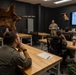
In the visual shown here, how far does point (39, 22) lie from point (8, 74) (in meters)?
6.01

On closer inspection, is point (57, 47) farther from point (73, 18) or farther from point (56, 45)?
point (73, 18)

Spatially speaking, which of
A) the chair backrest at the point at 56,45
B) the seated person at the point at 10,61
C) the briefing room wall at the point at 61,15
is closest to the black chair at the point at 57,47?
the chair backrest at the point at 56,45

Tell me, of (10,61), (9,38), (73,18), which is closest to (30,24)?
(73,18)

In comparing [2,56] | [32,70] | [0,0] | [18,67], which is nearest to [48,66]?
[32,70]

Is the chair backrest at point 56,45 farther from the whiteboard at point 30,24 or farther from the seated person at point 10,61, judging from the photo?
the whiteboard at point 30,24

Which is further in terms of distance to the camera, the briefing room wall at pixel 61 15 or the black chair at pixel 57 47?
the briefing room wall at pixel 61 15

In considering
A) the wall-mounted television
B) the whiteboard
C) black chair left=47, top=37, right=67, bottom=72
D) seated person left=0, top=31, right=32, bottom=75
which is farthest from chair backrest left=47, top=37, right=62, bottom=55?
the wall-mounted television

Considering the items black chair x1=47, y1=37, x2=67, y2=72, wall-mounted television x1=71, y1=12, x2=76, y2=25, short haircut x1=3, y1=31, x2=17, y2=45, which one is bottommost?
black chair x1=47, y1=37, x2=67, y2=72

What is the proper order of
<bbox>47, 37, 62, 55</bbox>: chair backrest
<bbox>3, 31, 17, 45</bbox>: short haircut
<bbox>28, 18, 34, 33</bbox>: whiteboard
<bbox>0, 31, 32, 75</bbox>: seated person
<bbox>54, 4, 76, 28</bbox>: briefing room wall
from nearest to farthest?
<bbox>0, 31, 32, 75</bbox>: seated person
<bbox>3, 31, 17, 45</bbox>: short haircut
<bbox>47, 37, 62, 55</bbox>: chair backrest
<bbox>28, 18, 34, 33</bbox>: whiteboard
<bbox>54, 4, 76, 28</bbox>: briefing room wall

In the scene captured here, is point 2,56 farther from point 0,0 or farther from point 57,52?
point 0,0

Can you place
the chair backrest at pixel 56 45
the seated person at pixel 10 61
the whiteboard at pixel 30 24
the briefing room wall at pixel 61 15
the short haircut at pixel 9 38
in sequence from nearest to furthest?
the seated person at pixel 10 61
the short haircut at pixel 9 38
the chair backrest at pixel 56 45
the whiteboard at pixel 30 24
the briefing room wall at pixel 61 15

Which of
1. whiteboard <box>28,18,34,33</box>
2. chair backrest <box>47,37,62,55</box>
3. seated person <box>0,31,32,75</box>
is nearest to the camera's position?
seated person <box>0,31,32,75</box>

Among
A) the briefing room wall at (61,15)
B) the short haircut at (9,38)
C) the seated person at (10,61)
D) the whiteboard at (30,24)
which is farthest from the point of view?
the briefing room wall at (61,15)

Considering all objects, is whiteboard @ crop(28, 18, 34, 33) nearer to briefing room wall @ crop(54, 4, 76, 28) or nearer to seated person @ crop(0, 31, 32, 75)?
briefing room wall @ crop(54, 4, 76, 28)
